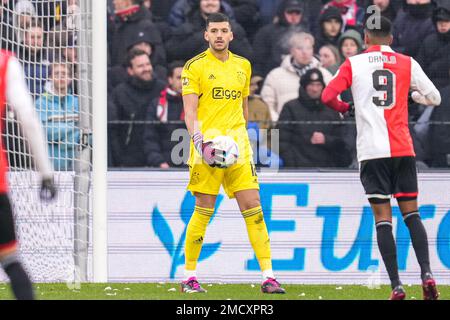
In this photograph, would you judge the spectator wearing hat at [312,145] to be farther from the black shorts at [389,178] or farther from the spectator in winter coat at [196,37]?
the black shorts at [389,178]

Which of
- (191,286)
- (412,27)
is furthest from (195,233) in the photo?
(412,27)

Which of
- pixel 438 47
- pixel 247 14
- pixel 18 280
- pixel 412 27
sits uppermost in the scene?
pixel 247 14

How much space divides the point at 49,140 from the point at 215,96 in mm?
2233

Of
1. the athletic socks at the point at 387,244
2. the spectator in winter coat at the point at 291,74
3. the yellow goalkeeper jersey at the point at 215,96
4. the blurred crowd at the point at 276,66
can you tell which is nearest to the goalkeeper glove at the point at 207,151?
the yellow goalkeeper jersey at the point at 215,96

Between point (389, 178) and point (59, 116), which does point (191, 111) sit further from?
point (59, 116)

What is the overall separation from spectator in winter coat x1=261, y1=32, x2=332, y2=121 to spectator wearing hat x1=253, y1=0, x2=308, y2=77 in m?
0.08

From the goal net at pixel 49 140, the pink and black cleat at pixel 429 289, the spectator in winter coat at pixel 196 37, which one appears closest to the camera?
the pink and black cleat at pixel 429 289

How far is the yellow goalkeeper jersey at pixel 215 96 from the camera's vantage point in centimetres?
869

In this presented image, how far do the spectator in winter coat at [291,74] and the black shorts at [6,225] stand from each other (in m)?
6.80

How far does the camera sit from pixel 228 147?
335 inches

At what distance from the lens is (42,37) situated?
10297 mm

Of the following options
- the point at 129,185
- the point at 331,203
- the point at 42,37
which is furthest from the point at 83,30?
the point at 331,203

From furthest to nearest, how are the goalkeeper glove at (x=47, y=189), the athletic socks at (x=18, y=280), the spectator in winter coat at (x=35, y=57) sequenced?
the spectator in winter coat at (x=35, y=57) → the athletic socks at (x=18, y=280) → the goalkeeper glove at (x=47, y=189)
